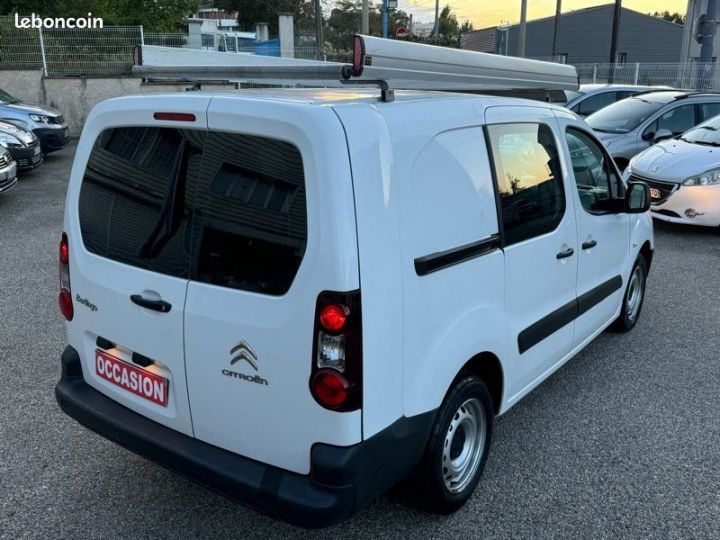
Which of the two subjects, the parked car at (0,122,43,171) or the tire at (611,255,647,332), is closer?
the tire at (611,255,647,332)

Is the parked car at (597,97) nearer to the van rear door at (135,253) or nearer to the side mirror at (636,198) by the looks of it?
the side mirror at (636,198)

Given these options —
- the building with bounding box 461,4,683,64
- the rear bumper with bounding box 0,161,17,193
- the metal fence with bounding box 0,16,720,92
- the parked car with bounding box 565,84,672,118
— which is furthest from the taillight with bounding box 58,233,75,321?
the building with bounding box 461,4,683,64

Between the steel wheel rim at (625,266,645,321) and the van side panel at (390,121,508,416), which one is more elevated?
the van side panel at (390,121,508,416)

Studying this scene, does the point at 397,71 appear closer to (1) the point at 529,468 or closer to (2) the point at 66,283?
(2) the point at 66,283

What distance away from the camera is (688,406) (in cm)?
391

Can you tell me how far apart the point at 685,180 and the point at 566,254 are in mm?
5248

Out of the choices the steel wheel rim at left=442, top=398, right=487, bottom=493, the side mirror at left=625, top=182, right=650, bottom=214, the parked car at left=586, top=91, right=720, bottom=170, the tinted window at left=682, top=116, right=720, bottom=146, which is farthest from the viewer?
the parked car at left=586, top=91, right=720, bottom=170

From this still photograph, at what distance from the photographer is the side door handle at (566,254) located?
3.38m

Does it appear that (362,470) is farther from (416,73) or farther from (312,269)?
(416,73)

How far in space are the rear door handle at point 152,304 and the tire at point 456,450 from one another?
1.14 metres

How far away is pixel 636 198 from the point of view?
4.10m

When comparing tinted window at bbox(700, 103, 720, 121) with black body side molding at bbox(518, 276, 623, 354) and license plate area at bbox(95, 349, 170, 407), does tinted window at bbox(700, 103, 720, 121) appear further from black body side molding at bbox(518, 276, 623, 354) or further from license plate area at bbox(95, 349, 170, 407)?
license plate area at bbox(95, 349, 170, 407)

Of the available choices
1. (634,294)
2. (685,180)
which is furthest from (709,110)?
(634,294)

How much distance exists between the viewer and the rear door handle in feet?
8.07
